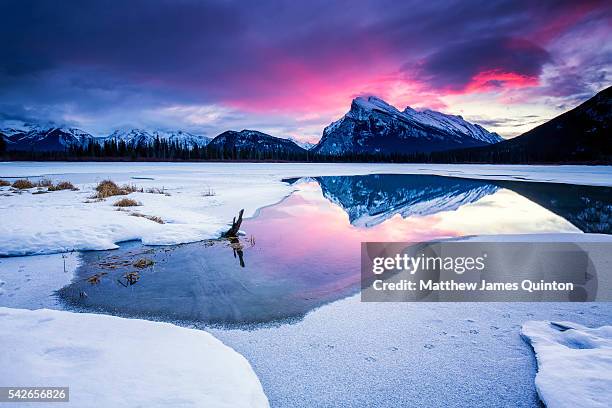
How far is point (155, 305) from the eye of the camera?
5.36 metres

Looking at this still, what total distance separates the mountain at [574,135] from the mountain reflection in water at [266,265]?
5009 inches

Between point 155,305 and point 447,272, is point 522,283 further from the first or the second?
point 155,305

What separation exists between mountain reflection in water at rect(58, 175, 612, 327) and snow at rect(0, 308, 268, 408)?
0.90 metres

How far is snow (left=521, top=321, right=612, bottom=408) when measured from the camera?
10.1ft

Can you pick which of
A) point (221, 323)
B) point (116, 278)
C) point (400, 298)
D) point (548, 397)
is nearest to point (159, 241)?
point (116, 278)

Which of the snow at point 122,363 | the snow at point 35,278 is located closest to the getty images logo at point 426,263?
the snow at point 122,363

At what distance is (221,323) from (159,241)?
17.1ft

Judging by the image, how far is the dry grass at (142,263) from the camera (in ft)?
23.9

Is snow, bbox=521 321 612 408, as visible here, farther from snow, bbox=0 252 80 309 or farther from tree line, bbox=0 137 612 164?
tree line, bbox=0 137 612 164

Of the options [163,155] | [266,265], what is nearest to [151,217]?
[266,265]

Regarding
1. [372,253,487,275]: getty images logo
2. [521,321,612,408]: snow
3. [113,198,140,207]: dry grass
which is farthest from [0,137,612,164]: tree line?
[521,321,612,408]: snow

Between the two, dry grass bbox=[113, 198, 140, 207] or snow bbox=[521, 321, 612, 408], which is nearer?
snow bbox=[521, 321, 612, 408]

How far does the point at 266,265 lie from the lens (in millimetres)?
7523

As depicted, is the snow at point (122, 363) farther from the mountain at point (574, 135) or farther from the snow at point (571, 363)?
the mountain at point (574, 135)
